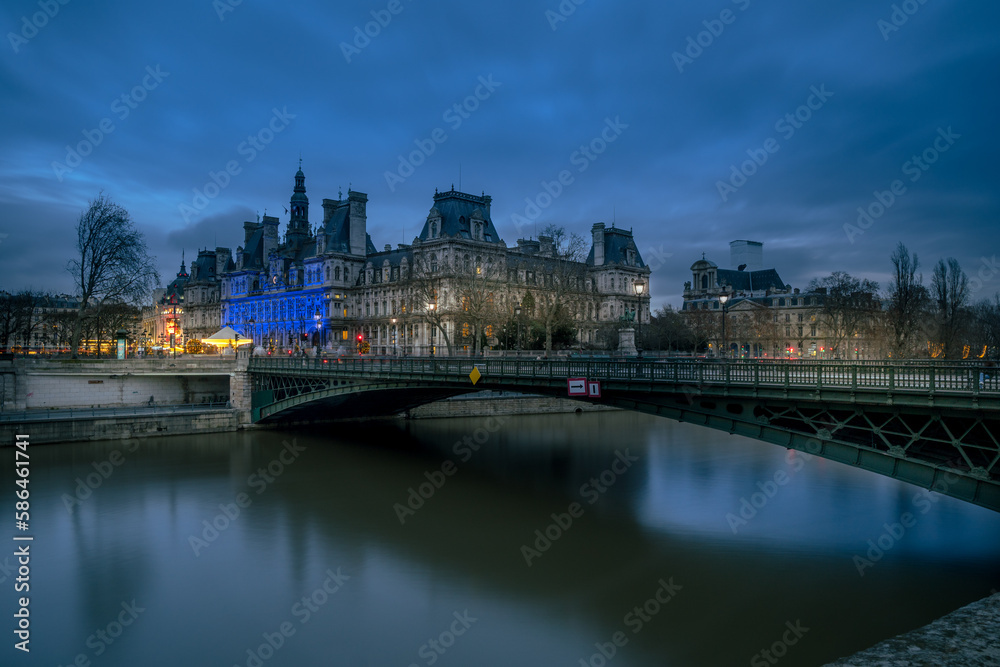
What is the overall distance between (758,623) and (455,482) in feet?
58.5

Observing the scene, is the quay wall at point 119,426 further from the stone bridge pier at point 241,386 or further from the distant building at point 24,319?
the distant building at point 24,319

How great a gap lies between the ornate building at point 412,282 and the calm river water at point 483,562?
32627mm

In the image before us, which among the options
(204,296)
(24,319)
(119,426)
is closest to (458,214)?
(119,426)

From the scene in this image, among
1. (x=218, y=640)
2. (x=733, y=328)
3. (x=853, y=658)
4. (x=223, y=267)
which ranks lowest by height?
(x=218, y=640)

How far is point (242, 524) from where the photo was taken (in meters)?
25.0

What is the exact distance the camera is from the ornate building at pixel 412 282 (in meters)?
73.4

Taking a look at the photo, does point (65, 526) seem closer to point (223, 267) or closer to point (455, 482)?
point (455, 482)

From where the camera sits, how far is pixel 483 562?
2055cm

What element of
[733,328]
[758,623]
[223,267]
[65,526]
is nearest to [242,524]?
[65,526]

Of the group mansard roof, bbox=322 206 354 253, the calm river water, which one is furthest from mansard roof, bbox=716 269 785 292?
the calm river water

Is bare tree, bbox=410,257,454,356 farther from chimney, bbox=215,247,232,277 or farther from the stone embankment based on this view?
the stone embankment

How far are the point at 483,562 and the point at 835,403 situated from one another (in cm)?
1104

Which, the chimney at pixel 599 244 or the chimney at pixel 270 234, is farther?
the chimney at pixel 270 234

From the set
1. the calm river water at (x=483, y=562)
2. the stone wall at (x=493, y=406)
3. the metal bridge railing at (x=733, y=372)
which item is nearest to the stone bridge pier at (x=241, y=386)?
the stone wall at (x=493, y=406)
